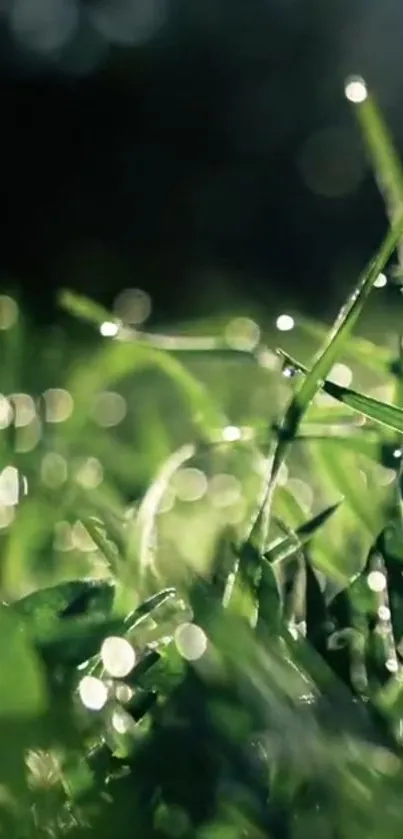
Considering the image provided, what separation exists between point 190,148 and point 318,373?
147 inches

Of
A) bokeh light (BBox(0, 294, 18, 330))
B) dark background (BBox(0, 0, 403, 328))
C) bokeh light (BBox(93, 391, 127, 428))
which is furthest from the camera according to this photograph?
dark background (BBox(0, 0, 403, 328))

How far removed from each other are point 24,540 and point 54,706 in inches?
8.0

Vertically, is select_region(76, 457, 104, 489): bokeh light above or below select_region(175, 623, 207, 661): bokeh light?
above

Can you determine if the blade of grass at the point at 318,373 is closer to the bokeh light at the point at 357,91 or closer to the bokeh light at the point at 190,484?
the bokeh light at the point at 357,91

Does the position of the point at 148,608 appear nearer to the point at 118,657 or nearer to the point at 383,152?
the point at 118,657

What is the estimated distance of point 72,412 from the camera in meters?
0.60

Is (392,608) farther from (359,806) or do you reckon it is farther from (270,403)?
(270,403)

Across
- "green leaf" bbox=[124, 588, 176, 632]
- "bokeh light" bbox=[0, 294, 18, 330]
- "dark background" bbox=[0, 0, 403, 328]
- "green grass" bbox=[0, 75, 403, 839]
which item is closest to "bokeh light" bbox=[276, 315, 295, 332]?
"green grass" bbox=[0, 75, 403, 839]

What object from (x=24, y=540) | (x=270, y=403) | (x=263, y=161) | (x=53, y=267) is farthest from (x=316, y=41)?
(x=24, y=540)

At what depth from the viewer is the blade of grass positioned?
0.96 ft

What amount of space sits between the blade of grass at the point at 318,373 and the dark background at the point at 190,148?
1571 mm

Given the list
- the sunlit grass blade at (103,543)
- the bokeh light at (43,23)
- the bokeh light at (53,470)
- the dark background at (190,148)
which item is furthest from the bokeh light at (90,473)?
the bokeh light at (43,23)

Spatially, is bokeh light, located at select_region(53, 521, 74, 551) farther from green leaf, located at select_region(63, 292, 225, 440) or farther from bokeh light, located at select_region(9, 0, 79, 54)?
bokeh light, located at select_region(9, 0, 79, 54)

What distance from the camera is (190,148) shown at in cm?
394
